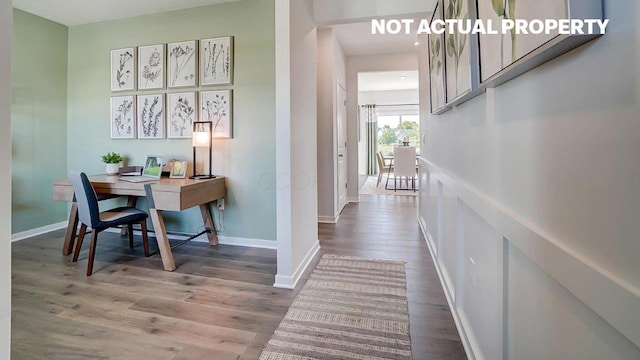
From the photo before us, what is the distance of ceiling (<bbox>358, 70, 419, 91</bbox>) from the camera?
24.0 ft

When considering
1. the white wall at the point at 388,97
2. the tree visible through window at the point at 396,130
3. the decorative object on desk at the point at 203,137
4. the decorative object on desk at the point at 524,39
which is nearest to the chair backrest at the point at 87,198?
the decorative object on desk at the point at 203,137

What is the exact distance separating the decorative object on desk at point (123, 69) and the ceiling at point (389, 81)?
15.1 ft

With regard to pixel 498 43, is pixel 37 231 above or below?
below

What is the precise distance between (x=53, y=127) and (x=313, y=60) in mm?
3306

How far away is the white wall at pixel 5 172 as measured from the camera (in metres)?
0.70

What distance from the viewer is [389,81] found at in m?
8.31

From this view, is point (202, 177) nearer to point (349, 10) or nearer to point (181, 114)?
point (181, 114)

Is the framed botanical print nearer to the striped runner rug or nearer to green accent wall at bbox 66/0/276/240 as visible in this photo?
the striped runner rug

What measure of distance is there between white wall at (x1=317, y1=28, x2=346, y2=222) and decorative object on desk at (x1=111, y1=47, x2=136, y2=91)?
2289mm

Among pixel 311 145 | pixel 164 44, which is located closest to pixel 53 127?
pixel 164 44

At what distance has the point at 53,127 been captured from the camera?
3.73m

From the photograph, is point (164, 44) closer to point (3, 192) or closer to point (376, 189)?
point (3, 192)

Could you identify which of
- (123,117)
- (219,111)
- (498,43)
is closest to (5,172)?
(498,43)

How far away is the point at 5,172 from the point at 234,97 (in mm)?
2704
